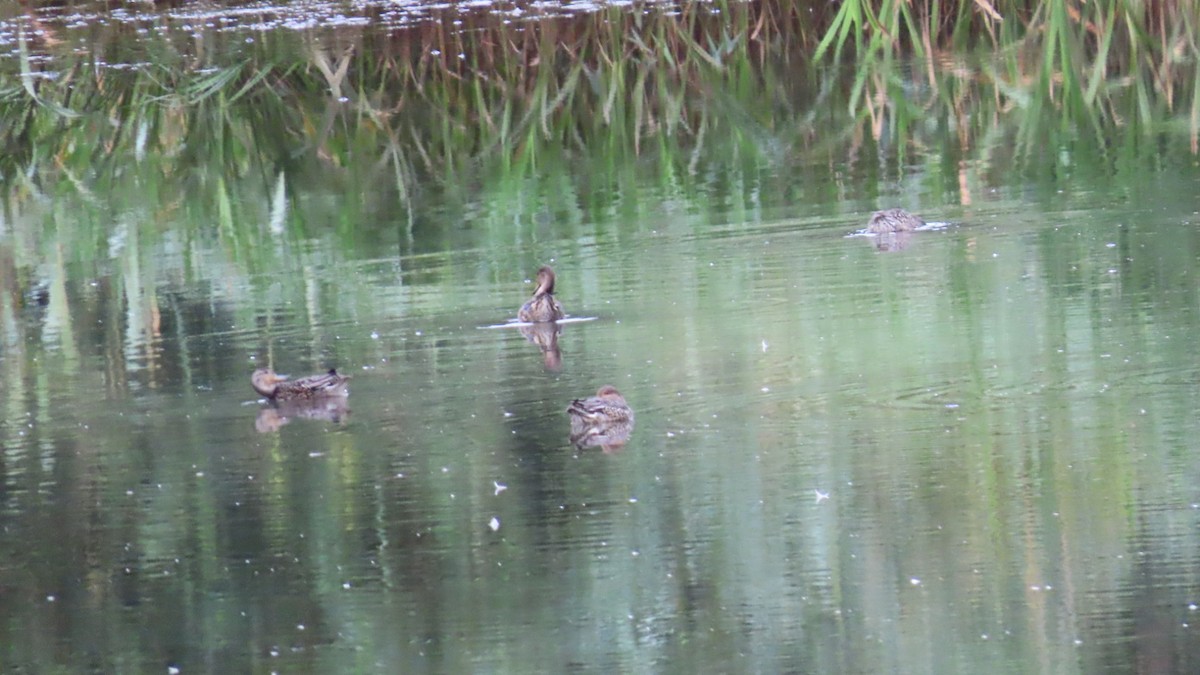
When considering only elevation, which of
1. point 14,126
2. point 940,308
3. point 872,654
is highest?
point 14,126

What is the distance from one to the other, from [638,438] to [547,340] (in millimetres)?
1925

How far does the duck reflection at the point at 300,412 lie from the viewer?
845 centimetres

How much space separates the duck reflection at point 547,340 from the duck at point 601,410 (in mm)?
1124

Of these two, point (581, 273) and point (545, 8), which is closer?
point (581, 273)

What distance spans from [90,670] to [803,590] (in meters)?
1.88

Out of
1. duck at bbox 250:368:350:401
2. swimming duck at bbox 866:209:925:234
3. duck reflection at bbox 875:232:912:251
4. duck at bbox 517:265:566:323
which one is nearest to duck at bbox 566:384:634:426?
duck at bbox 250:368:350:401

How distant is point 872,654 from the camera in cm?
563

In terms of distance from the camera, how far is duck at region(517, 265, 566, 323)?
9.93 metres

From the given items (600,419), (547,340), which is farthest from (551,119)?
(600,419)

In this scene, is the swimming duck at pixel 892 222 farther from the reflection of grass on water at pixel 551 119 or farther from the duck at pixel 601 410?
the duck at pixel 601 410

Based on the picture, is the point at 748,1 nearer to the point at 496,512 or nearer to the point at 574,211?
the point at 574,211

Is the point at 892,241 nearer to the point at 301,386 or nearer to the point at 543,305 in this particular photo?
the point at 543,305

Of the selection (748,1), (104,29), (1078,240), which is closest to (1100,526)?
(1078,240)

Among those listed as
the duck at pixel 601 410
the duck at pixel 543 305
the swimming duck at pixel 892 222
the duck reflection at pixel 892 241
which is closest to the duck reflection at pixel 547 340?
the duck at pixel 543 305
